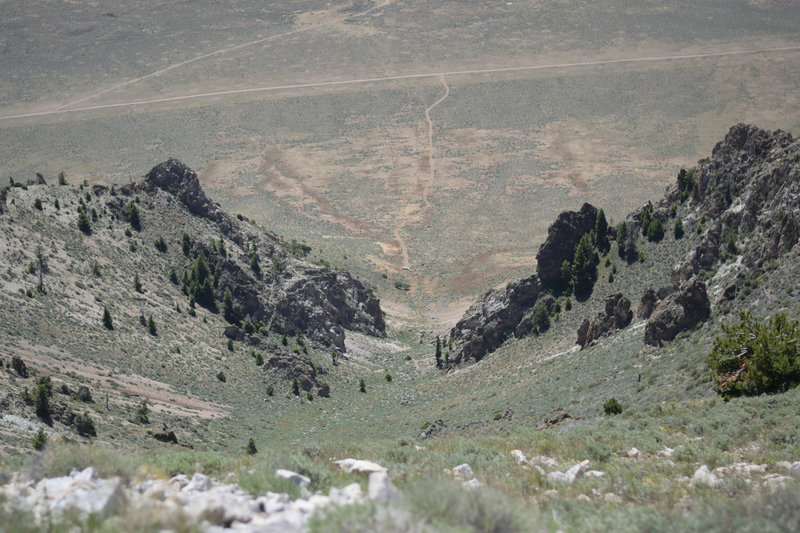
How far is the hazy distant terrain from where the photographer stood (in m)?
99.0

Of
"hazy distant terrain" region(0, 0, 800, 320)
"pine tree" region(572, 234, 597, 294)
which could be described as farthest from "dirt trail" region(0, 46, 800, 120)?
"pine tree" region(572, 234, 597, 294)

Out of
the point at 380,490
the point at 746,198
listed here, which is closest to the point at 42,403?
the point at 380,490

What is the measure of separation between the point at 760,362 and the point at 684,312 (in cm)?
981

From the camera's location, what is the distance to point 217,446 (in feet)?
96.0

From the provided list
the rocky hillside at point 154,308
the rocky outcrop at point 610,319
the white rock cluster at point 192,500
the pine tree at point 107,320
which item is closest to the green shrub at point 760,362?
the rocky outcrop at point 610,319

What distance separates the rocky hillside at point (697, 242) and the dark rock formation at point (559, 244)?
78 mm

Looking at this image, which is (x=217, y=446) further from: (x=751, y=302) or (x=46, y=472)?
(x=751, y=302)

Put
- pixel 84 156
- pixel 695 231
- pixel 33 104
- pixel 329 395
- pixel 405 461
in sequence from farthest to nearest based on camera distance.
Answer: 1. pixel 33 104
2. pixel 84 156
3. pixel 329 395
4. pixel 695 231
5. pixel 405 461

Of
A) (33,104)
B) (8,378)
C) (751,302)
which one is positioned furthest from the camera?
(33,104)

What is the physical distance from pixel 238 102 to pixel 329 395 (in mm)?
121840

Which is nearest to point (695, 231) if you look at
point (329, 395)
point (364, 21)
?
point (329, 395)

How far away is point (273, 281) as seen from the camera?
54.8 metres

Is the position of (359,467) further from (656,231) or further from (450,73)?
(450,73)

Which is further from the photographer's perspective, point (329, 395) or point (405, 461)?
point (329, 395)
